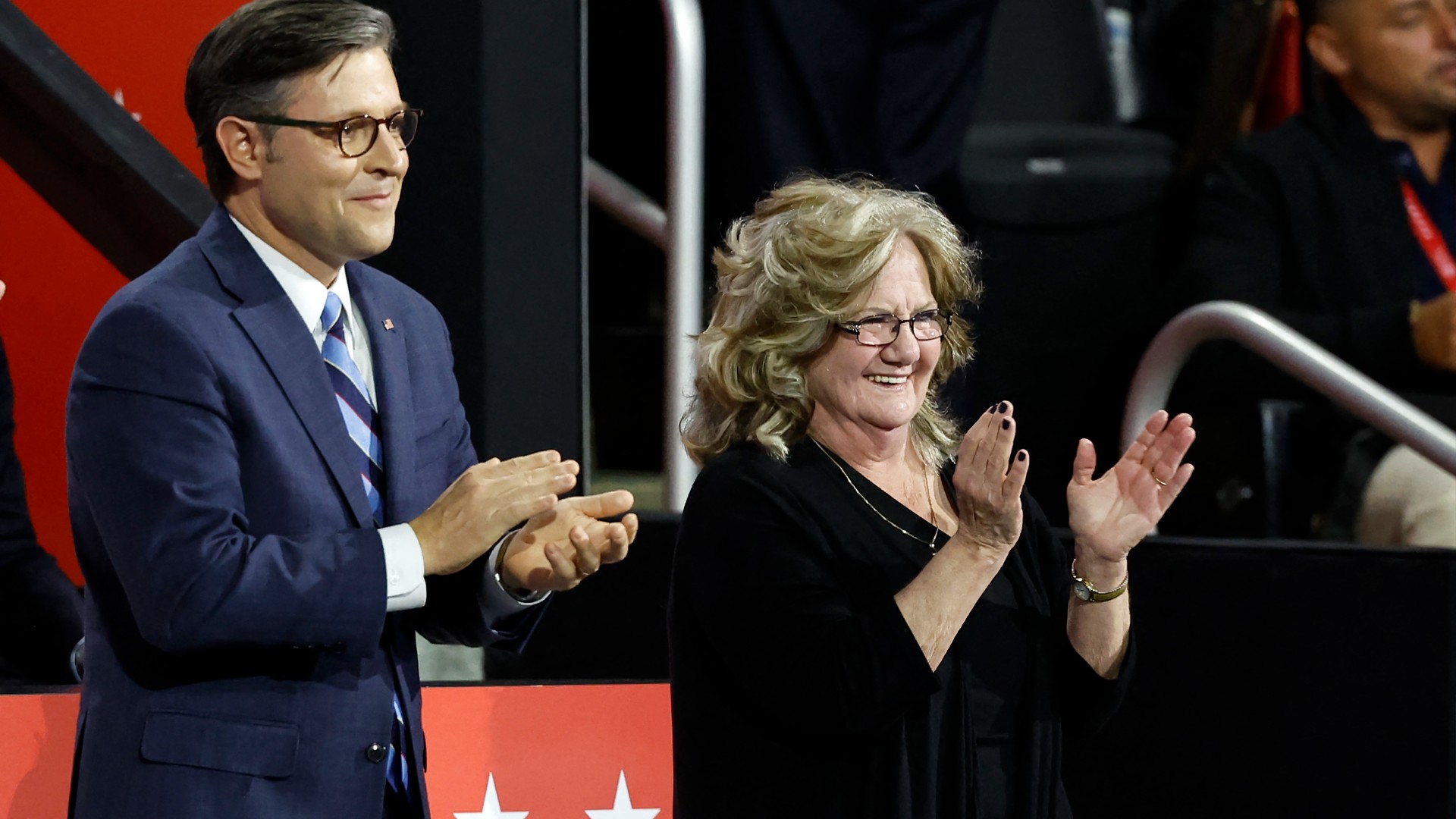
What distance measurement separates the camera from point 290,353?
1.89 metres

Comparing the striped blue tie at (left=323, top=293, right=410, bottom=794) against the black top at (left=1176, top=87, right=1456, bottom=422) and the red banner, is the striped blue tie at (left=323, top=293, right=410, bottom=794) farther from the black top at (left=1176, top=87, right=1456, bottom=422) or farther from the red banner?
the black top at (left=1176, top=87, right=1456, bottom=422)

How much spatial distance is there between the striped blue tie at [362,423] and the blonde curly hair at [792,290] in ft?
1.45

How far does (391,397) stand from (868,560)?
0.59 meters

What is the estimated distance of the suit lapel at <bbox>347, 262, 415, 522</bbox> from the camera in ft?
6.46

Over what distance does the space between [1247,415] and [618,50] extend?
200cm

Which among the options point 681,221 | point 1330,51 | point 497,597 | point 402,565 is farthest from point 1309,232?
point 402,565

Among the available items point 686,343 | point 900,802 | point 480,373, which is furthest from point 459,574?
point 686,343

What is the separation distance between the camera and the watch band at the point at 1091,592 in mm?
2164

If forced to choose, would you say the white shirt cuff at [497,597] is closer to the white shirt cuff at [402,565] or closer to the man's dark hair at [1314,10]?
the white shirt cuff at [402,565]

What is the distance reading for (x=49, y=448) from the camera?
2793mm

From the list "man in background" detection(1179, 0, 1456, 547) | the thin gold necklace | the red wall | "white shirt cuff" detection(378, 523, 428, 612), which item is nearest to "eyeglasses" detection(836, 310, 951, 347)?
the thin gold necklace

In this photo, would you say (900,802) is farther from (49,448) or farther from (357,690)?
(49,448)

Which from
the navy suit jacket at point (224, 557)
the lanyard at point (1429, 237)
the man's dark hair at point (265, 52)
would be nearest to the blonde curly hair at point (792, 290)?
the navy suit jacket at point (224, 557)

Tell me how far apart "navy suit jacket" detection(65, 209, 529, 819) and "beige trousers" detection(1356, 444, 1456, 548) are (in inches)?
90.8
